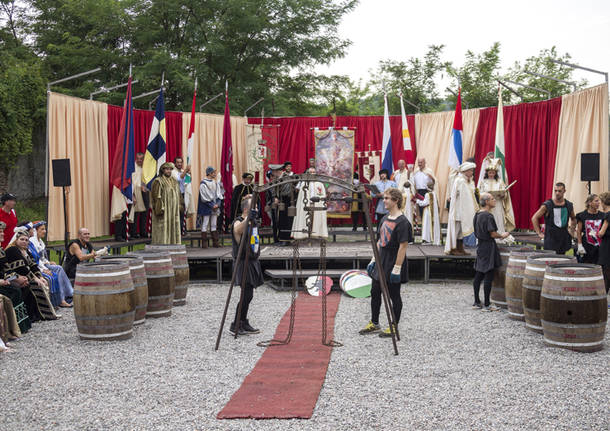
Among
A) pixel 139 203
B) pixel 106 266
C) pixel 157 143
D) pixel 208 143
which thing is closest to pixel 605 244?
pixel 106 266

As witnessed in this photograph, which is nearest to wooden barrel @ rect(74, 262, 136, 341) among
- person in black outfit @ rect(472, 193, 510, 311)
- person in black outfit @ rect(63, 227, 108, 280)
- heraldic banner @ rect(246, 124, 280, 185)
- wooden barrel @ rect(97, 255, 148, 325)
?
wooden barrel @ rect(97, 255, 148, 325)

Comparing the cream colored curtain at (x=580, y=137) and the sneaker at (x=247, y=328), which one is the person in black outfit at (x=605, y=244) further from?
the sneaker at (x=247, y=328)

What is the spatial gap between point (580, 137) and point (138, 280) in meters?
8.15

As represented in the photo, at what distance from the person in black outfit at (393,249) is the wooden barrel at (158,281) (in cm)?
260

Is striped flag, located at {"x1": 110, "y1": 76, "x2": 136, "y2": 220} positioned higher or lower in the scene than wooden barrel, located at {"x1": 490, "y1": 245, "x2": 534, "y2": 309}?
higher

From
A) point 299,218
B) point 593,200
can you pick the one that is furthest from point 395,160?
point 593,200

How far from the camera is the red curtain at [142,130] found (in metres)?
11.9

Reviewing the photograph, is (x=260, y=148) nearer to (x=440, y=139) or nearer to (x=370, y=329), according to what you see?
(x=440, y=139)

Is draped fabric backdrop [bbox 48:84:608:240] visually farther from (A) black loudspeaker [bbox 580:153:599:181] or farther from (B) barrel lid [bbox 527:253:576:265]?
(B) barrel lid [bbox 527:253:576:265]

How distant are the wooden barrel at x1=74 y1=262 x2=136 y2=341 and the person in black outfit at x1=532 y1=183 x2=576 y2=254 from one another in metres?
5.12

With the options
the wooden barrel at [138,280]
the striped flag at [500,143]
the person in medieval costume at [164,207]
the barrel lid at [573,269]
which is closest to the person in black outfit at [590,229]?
the barrel lid at [573,269]

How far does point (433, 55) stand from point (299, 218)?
1369 centimetres

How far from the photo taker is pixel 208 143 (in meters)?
14.1

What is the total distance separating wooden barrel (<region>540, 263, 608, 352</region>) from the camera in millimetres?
5340
